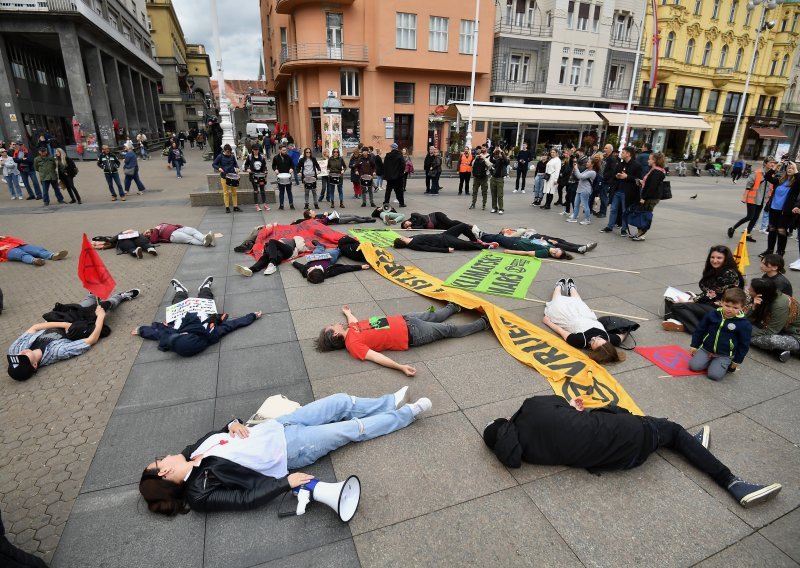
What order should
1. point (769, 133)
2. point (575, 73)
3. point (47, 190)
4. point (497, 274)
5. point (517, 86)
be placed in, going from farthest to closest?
point (769, 133) → point (575, 73) → point (517, 86) → point (47, 190) → point (497, 274)

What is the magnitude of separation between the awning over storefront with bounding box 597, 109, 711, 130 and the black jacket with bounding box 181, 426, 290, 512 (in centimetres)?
3260

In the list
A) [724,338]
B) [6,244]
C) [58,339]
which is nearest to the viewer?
[724,338]

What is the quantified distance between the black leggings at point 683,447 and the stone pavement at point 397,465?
3.7 inches

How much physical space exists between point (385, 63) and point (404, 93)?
118 inches

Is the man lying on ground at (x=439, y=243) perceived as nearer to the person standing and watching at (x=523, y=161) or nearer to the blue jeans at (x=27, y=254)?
the blue jeans at (x=27, y=254)

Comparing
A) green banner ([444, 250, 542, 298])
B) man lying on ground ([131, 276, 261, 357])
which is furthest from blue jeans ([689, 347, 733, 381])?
man lying on ground ([131, 276, 261, 357])

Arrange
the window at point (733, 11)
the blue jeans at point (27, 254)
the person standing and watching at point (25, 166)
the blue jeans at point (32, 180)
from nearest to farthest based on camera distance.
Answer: the blue jeans at point (27, 254) < the person standing and watching at point (25, 166) < the blue jeans at point (32, 180) < the window at point (733, 11)

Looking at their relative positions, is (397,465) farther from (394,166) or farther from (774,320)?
(394,166)

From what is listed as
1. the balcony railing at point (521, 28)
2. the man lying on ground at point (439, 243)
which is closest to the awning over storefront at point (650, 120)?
the balcony railing at point (521, 28)

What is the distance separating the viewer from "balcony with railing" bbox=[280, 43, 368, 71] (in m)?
30.8

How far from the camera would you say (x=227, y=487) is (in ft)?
10.2

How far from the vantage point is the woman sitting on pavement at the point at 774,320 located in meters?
5.13

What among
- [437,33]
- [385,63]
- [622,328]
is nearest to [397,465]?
[622,328]

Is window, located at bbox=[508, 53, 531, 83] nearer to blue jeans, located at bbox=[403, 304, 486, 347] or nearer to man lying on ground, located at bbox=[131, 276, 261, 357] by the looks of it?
blue jeans, located at bbox=[403, 304, 486, 347]
